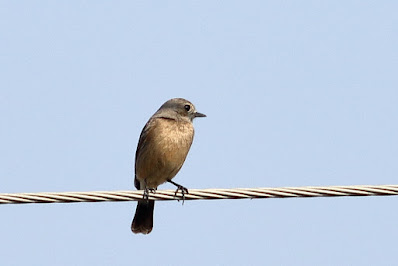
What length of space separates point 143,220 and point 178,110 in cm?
181

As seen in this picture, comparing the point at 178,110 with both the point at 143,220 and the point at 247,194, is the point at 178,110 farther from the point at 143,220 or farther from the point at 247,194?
the point at 247,194

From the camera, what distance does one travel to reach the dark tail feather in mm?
11969

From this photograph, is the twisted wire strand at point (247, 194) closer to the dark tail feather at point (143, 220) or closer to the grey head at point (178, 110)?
the grey head at point (178, 110)

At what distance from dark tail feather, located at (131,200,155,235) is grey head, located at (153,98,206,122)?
4.61 feet

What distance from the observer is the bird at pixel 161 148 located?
1125cm

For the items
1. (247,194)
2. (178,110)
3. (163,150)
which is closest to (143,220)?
(163,150)

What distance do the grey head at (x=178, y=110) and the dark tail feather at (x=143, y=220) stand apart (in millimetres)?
1406

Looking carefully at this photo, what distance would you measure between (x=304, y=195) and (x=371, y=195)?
2.09 ft

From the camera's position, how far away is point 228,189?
754cm

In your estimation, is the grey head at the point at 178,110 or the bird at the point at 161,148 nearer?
the bird at the point at 161,148

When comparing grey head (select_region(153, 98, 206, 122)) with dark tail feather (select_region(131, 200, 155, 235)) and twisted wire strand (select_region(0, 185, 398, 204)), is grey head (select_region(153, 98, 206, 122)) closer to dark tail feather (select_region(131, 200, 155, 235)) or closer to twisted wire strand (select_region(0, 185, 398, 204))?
dark tail feather (select_region(131, 200, 155, 235))

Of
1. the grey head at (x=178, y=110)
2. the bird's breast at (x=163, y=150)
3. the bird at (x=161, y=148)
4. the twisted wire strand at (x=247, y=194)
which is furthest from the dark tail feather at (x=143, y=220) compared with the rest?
the twisted wire strand at (x=247, y=194)

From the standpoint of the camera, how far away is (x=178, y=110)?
1195 centimetres

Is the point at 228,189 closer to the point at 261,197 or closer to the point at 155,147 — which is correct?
the point at 261,197
